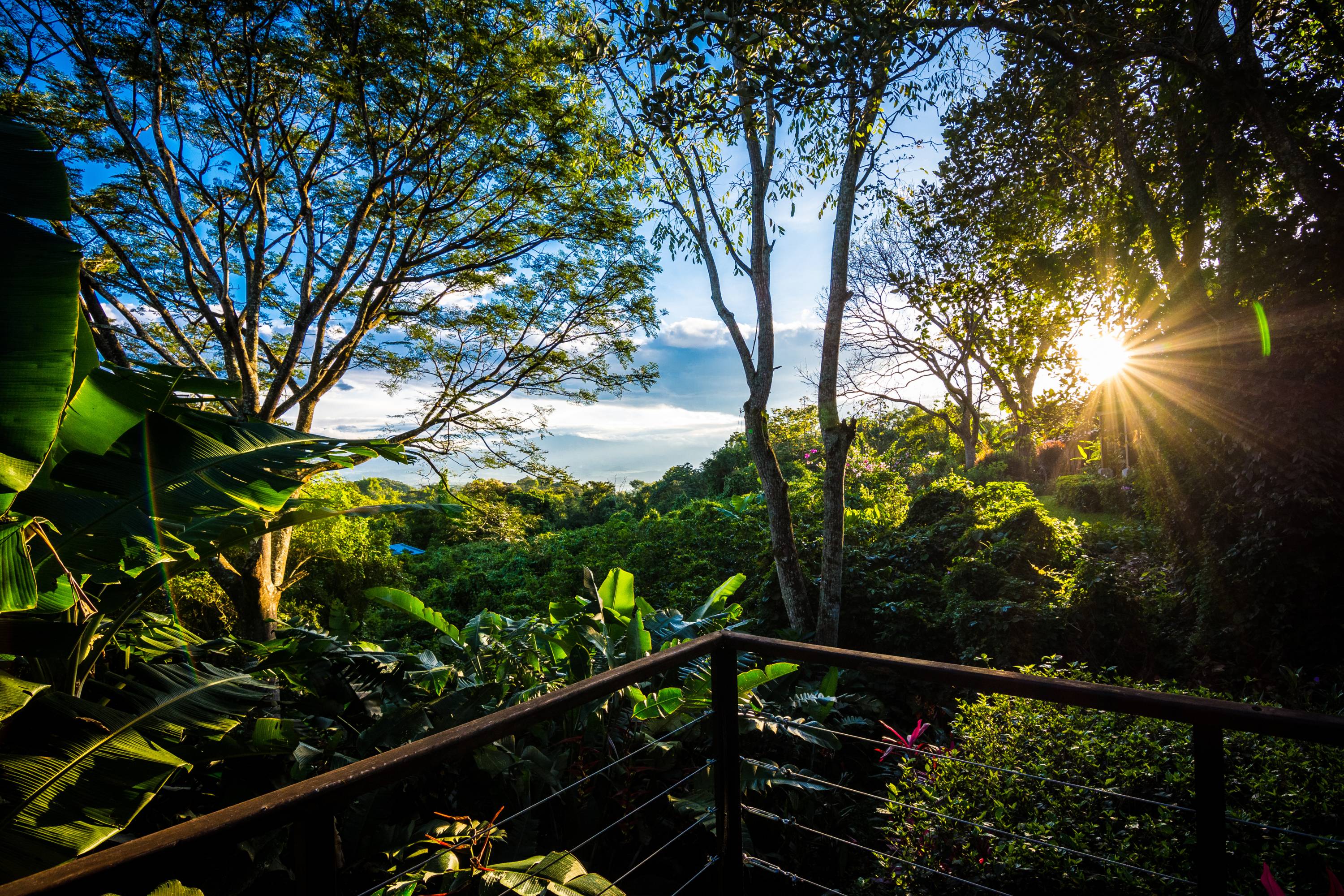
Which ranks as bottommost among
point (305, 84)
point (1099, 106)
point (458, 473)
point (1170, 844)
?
point (1170, 844)

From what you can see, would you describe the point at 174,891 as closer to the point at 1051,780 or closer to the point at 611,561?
the point at 1051,780

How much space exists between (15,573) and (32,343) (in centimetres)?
60

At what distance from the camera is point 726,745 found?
5.41ft

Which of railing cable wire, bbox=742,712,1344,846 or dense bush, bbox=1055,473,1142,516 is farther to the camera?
dense bush, bbox=1055,473,1142,516

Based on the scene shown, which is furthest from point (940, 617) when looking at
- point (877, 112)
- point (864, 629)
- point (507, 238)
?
point (507, 238)

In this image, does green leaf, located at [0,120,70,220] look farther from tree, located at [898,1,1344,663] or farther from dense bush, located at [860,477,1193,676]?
dense bush, located at [860,477,1193,676]

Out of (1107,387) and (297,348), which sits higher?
(297,348)

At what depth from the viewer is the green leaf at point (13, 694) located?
120 centimetres

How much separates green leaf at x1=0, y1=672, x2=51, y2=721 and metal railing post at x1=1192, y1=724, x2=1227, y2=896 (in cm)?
233

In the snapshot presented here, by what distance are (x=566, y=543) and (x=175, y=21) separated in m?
8.69

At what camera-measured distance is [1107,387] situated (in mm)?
6168

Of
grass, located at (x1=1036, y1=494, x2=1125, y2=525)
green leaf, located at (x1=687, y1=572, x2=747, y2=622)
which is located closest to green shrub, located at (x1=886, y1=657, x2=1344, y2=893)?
green leaf, located at (x1=687, y1=572, x2=747, y2=622)

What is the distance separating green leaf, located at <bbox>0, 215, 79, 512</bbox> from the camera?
1328 millimetres

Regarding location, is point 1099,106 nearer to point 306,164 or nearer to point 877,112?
point 877,112
